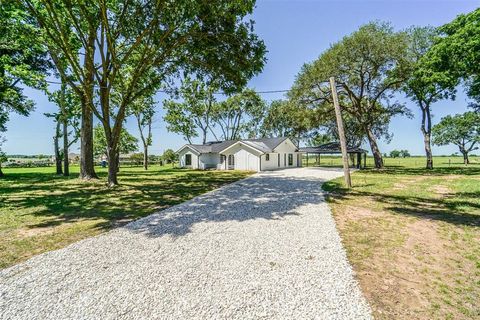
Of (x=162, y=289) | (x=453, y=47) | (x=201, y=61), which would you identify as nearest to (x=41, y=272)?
(x=162, y=289)

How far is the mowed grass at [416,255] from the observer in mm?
3105

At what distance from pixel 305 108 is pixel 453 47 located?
18546 mm

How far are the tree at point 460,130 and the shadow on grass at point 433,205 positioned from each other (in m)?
39.2

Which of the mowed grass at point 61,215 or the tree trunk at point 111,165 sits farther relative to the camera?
the tree trunk at point 111,165

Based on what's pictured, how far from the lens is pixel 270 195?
10688mm

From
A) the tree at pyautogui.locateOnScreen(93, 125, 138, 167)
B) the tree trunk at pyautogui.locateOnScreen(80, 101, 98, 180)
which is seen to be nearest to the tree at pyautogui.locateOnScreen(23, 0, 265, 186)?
the tree trunk at pyautogui.locateOnScreen(80, 101, 98, 180)

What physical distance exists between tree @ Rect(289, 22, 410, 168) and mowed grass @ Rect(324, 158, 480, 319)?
698 inches

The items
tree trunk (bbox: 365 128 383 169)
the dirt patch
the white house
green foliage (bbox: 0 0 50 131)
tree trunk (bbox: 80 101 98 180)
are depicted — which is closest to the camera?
the dirt patch

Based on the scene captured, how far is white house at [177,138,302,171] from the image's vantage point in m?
27.0

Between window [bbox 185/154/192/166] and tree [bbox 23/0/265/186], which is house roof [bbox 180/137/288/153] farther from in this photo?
tree [bbox 23/0/265/186]

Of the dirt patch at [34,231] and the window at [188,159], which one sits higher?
the window at [188,159]

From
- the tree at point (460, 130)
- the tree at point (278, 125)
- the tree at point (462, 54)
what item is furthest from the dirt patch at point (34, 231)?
the tree at point (460, 130)

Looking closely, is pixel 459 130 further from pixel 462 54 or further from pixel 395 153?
pixel 395 153

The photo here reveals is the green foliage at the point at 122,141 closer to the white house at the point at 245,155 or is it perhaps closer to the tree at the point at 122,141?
the tree at the point at 122,141
